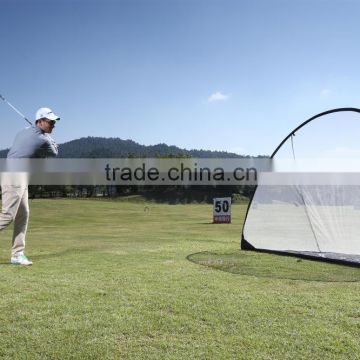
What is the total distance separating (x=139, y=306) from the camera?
16.7 ft

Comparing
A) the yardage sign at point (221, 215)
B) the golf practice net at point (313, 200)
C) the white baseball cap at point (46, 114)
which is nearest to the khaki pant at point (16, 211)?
the white baseball cap at point (46, 114)

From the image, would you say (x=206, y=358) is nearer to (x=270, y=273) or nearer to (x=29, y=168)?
(x=270, y=273)

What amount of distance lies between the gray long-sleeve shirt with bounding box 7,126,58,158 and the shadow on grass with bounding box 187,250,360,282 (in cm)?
322

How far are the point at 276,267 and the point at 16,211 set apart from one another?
4.33 meters

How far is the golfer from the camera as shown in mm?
7488

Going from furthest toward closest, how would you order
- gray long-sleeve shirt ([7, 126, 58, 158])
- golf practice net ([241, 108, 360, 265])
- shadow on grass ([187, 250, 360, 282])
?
golf practice net ([241, 108, 360, 265])
gray long-sleeve shirt ([7, 126, 58, 158])
shadow on grass ([187, 250, 360, 282])

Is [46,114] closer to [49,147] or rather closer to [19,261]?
[49,147]

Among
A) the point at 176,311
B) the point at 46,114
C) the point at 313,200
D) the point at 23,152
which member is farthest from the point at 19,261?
the point at 313,200

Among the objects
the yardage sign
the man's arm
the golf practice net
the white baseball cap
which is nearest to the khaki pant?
the man's arm

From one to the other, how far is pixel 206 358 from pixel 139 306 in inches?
59.6

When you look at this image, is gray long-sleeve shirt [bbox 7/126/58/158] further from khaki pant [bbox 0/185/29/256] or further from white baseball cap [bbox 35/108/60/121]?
khaki pant [bbox 0/185/29/256]

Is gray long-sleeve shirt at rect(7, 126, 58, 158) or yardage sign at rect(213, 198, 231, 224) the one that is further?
yardage sign at rect(213, 198, 231, 224)

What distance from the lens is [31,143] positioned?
7.59 meters

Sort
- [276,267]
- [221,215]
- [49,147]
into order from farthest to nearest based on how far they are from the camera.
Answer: [221,215] < [276,267] < [49,147]
